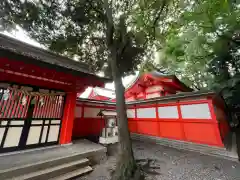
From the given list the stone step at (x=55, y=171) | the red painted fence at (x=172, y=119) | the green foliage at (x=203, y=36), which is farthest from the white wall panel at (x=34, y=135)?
the green foliage at (x=203, y=36)

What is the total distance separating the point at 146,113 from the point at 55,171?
645cm

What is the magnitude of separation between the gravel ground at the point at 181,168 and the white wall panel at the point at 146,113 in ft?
10.3

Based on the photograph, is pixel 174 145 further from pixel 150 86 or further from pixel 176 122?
pixel 150 86

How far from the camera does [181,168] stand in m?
4.02

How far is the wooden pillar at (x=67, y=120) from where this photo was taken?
515 cm

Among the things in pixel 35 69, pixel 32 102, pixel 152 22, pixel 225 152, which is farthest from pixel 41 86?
pixel 225 152

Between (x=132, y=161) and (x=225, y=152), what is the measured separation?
4463 mm

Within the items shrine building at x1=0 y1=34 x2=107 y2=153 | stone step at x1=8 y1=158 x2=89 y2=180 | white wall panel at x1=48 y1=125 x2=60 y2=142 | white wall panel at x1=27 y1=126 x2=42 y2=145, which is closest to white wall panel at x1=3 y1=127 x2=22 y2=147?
shrine building at x1=0 y1=34 x2=107 y2=153

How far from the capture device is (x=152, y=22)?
4.70 m

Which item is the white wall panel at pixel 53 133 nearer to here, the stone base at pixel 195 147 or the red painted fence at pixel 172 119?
the red painted fence at pixel 172 119

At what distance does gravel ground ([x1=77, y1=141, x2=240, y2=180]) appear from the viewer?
349 centimetres

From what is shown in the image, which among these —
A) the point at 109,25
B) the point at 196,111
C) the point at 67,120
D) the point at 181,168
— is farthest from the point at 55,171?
the point at 196,111

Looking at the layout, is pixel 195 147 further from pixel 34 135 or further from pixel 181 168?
pixel 34 135

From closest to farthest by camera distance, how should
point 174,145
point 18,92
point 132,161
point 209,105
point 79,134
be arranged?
point 132,161 → point 18,92 → point 209,105 → point 174,145 → point 79,134
